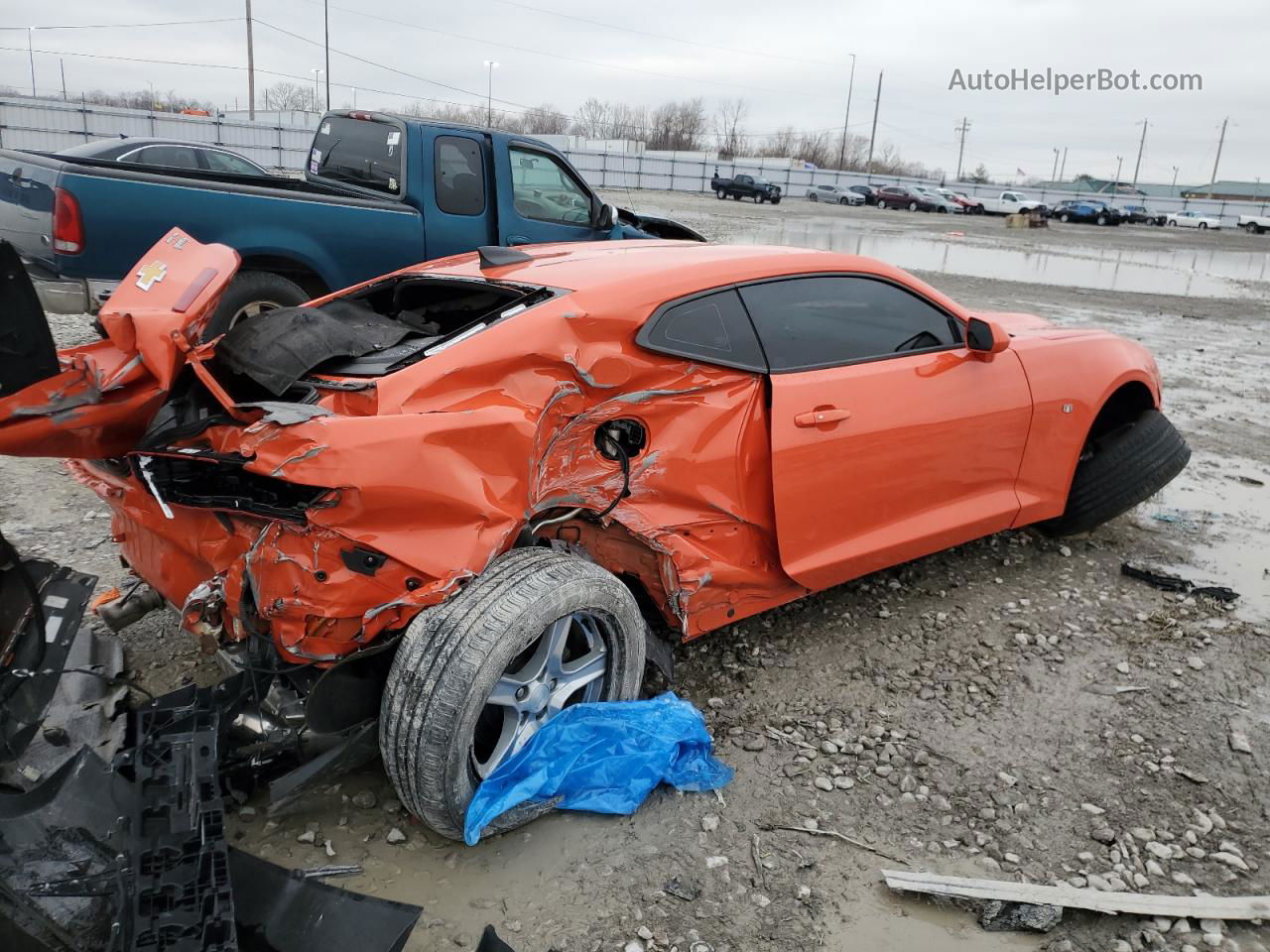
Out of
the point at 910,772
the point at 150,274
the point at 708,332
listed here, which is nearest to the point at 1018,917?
the point at 910,772

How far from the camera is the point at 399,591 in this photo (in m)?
2.45

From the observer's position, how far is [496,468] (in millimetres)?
2590

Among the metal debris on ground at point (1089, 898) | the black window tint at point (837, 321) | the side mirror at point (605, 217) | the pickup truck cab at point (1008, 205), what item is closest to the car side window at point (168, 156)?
the side mirror at point (605, 217)

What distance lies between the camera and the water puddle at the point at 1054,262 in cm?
1797

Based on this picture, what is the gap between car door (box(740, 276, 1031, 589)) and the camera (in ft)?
11.0

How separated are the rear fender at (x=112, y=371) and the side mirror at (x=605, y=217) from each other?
4.97 meters

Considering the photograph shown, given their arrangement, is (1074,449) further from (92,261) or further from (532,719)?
(92,261)

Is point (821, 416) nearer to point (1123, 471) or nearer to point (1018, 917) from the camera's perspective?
point (1018, 917)

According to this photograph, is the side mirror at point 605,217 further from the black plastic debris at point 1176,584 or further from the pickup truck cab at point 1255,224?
the pickup truck cab at point 1255,224

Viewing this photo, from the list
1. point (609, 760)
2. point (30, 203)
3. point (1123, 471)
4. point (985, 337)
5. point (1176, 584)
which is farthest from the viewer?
point (30, 203)

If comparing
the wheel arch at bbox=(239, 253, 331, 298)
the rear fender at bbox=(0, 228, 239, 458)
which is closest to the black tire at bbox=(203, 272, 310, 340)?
the wheel arch at bbox=(239, 253, 331, 298)

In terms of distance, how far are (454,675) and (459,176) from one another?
5591 millimetres

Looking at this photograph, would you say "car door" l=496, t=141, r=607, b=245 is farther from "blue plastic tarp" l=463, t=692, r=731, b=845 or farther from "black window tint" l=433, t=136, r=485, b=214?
"blue plastic tarp" l=463, t=692, r=731, b=845

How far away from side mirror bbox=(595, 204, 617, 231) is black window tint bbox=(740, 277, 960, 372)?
13.1ft
